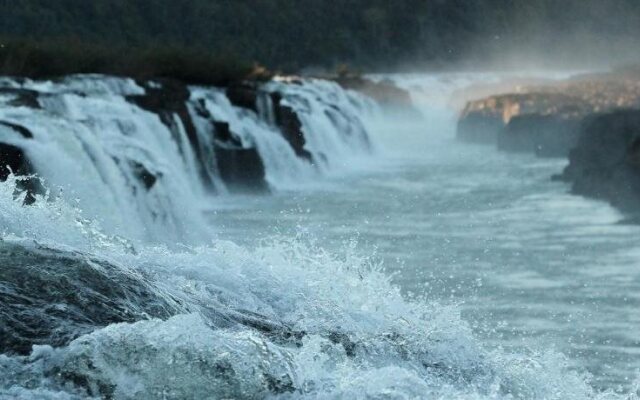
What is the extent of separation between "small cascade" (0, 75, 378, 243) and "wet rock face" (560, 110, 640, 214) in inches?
199

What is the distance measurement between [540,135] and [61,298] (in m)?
27.5

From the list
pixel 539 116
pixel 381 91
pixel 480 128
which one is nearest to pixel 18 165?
pixel 539 116

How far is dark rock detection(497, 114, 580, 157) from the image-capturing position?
33.0 metres

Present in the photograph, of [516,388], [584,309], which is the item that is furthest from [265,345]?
[584,309]

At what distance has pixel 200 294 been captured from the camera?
8438 millimetres

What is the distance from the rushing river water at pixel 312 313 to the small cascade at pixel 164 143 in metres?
0.17

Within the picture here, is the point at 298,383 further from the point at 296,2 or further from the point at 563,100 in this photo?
the point at 296,2

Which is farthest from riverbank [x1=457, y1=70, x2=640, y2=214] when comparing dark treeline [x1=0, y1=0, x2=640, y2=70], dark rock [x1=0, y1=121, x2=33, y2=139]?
dark treeline [x1=0, y1=0, x2=640, y2=70]

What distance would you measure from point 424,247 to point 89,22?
56.7m

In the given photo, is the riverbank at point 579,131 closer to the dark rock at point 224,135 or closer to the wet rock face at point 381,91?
the dark rock at point 224,135

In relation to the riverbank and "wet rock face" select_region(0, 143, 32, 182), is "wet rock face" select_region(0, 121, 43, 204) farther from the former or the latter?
the riverbank

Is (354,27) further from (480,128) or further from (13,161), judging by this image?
(13,161)

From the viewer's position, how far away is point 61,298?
285 inches

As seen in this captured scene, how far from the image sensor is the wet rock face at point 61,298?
6.79 meters
